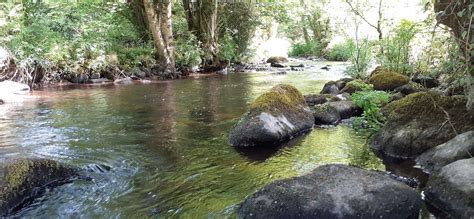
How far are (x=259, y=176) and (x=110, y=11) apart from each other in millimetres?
16232

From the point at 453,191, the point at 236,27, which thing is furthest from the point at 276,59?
the point at 453,191

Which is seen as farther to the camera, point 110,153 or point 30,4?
point 30,4

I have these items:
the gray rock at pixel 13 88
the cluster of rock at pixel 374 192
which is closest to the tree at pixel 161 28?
the gray rock at pixel 13 88

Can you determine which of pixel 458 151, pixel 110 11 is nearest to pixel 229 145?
pixel 458 151

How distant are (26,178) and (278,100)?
3.82 metres

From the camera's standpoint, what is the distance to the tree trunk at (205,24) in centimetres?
2053

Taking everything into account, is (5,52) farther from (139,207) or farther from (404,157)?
(404,157)

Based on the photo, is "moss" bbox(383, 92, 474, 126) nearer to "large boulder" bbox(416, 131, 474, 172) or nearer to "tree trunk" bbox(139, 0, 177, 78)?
"large boulder" bbox(416, 131, 474, 172)

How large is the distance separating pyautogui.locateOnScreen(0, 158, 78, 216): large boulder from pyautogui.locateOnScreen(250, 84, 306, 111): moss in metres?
2.82

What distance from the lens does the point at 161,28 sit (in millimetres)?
17953

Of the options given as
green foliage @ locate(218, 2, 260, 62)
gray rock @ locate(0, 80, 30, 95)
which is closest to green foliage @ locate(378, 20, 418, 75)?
gray rock @ locate(0, 80, 30, 95)

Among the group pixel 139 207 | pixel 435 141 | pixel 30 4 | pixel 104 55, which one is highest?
pixel 30 4

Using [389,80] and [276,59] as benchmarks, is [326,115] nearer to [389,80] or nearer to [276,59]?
[389,80]

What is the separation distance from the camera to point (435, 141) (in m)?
5.24
